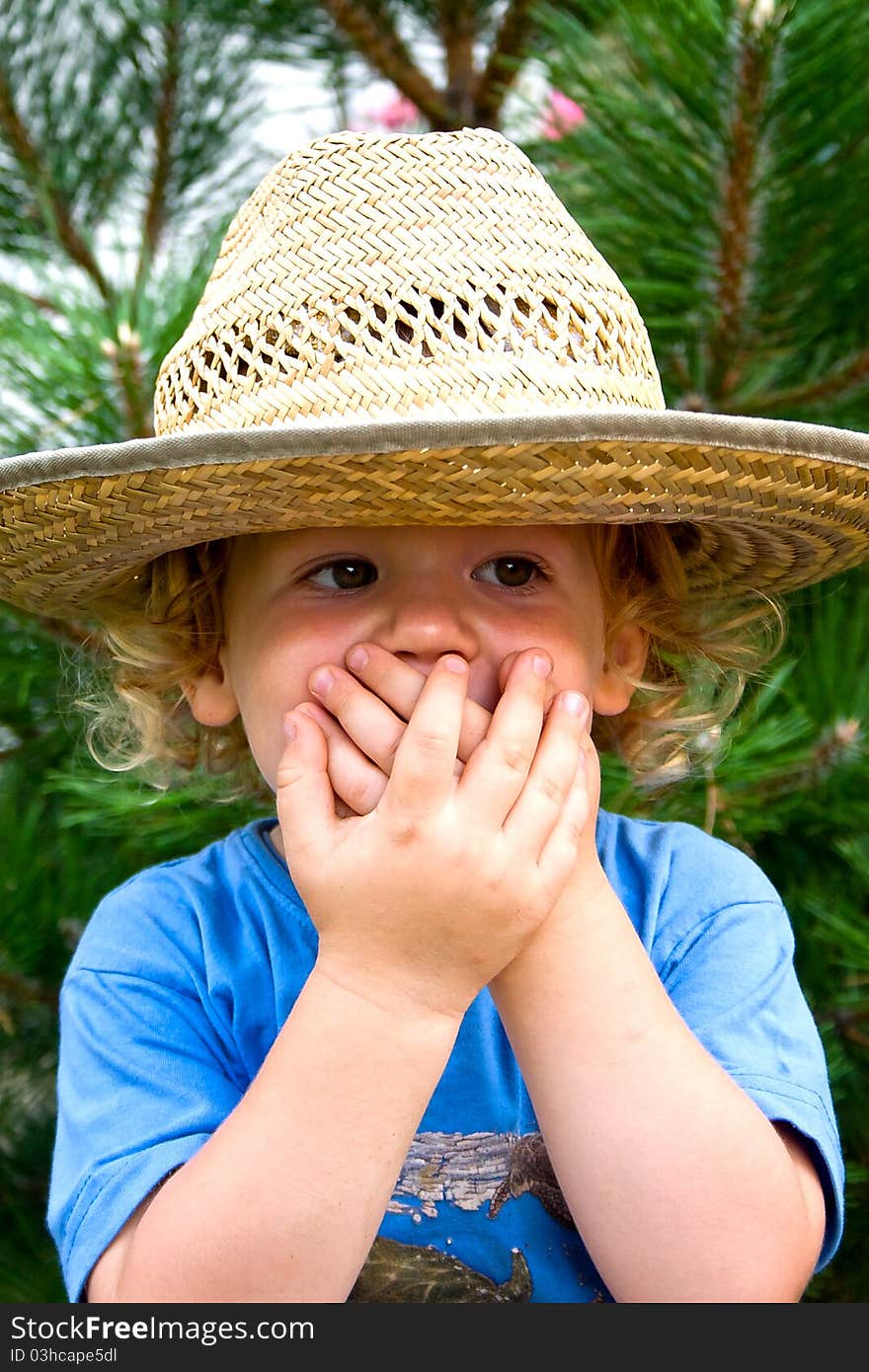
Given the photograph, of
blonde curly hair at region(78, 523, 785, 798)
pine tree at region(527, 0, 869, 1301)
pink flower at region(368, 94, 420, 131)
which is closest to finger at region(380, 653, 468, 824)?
blonde curly hair at region(78, 523, 785, 798)

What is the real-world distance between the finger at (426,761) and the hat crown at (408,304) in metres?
0.18

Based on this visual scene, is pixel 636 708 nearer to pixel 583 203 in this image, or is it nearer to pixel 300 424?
pixel 583 203

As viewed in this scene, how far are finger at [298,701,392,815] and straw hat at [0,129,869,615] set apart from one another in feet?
0.44

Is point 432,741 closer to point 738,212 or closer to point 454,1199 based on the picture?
point 454,1199

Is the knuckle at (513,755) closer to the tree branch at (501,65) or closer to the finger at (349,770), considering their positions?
the finger at (349,770)

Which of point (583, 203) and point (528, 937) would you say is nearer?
point (528, 937)

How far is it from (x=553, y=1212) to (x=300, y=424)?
0.61 meters

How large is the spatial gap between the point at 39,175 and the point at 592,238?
61 cm

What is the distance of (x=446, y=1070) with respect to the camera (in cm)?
104

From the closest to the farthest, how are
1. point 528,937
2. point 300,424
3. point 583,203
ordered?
1. point 300,424
2. point 528,937
3. point 583,203

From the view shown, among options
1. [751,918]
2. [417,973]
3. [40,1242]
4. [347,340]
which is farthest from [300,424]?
[40,1242]

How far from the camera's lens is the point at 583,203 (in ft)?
4.21

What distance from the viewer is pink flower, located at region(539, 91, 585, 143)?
1270 mm

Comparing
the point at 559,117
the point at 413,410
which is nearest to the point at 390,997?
the point at 413,410
